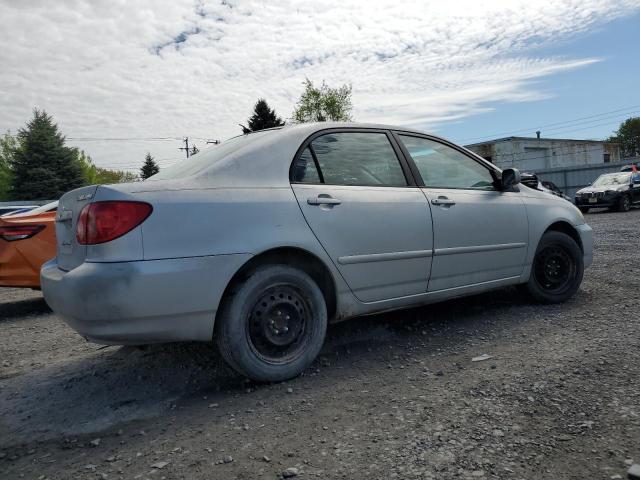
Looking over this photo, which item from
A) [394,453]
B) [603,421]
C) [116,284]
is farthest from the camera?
[116,284]

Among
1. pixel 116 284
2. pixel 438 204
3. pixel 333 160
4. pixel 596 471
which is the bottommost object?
pixel 596 471

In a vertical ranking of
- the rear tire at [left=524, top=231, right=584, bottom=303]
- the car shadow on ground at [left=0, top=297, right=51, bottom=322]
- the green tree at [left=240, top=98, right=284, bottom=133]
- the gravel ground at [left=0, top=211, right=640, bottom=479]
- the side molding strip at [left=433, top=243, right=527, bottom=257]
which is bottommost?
the gravel ground at [left=0, top=211, right=640, bottom=479]

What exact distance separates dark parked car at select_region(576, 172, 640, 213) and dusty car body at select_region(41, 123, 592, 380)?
16820 mm

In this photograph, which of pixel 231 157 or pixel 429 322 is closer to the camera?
pixel 231 157

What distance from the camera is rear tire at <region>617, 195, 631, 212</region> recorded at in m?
18.6

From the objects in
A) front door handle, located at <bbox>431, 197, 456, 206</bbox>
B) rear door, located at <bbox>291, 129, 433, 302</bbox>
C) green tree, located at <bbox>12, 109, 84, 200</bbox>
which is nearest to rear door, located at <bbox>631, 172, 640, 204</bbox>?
front door handle, located at <bbox>431, 197, 456, 206</bbox>

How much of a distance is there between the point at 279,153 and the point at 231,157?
11.9 inches

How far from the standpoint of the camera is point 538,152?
49.1 m

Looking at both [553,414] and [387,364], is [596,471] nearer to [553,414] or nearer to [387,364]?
[553,414]

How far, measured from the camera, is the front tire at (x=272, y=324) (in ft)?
9.36

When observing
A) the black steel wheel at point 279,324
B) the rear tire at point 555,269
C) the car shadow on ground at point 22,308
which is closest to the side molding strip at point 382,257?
the black steel wheel at point 279,324

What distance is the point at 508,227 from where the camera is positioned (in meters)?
4.20

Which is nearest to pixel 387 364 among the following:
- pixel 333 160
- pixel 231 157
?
pixel 333 160

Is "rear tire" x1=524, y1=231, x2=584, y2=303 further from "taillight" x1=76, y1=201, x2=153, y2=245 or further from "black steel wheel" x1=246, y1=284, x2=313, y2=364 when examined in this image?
"taillight" x1=76, y1=201, x2=153, y2=245
